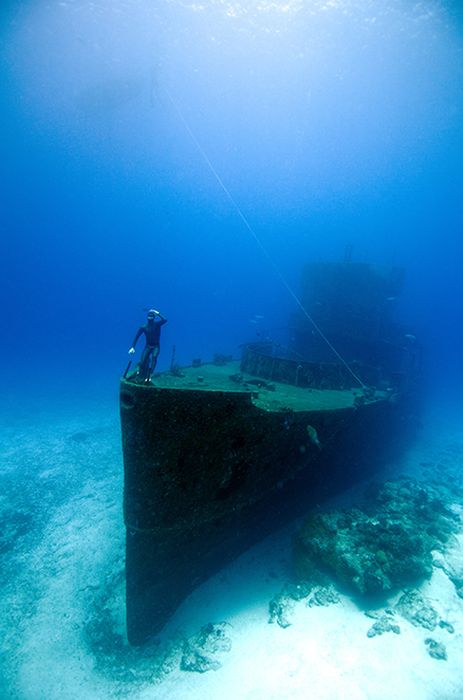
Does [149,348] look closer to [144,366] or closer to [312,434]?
[144,366]

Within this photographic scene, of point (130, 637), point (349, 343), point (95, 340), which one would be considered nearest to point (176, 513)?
point (130, 637)

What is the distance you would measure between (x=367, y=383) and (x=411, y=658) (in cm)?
905

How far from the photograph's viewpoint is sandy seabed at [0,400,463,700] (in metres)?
5.81

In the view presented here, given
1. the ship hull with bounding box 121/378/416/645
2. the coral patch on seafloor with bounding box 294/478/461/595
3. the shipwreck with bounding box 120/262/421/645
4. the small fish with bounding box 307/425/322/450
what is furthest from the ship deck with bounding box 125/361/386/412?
the coral patch on seafloor with bounding box 294/478/461/595

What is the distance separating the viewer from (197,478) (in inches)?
251

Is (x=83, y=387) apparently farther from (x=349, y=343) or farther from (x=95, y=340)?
(x=95, y=340)

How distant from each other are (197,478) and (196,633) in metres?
3.29

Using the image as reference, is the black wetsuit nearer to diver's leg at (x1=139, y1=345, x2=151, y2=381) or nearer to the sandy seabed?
diver's leg at (x1=139, y1=345, x2=151, y2=381)

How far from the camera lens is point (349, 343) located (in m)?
18.1

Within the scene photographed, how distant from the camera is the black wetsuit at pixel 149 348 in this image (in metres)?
6.40

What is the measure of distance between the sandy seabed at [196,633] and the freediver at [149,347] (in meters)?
5.23

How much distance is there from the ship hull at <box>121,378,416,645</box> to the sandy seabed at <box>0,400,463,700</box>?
0.65 meters

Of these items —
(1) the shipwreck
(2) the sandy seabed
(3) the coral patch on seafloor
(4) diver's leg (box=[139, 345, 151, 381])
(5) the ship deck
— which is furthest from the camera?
(5) the ship deck

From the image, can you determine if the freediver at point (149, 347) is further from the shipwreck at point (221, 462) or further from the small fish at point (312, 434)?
the small fish at point (312, 434)
